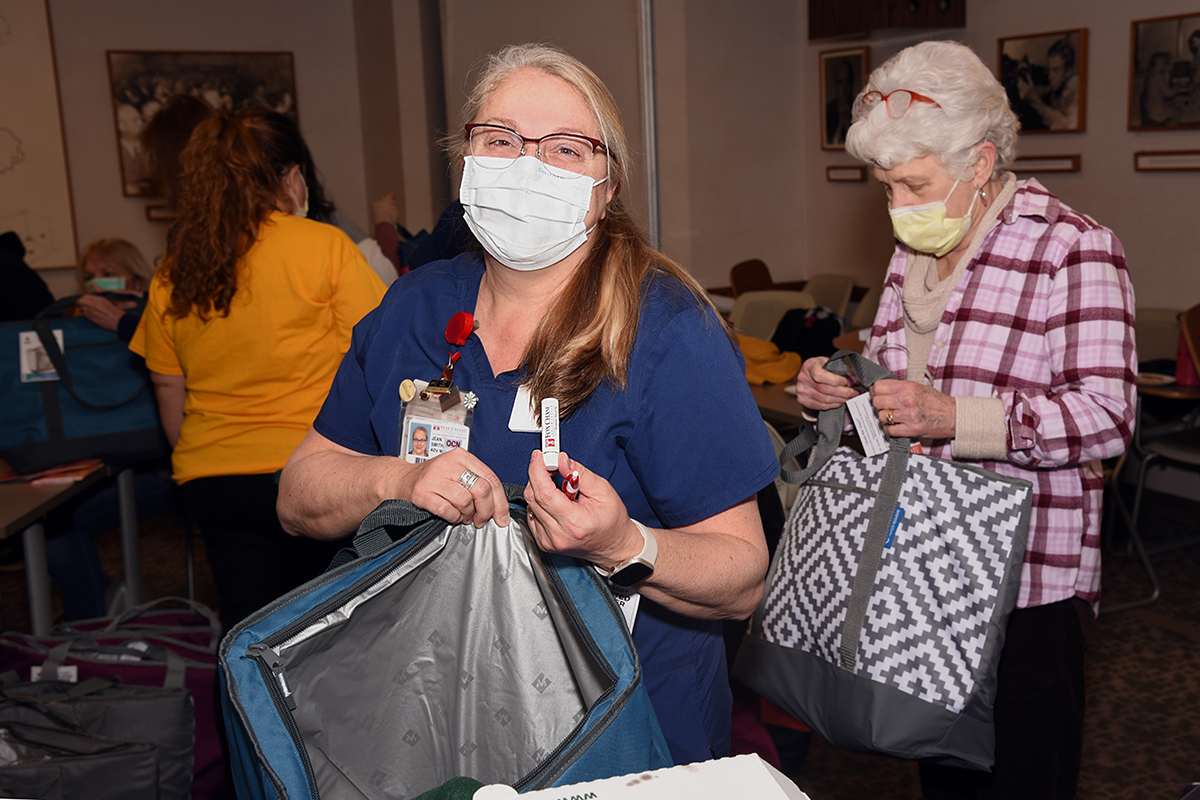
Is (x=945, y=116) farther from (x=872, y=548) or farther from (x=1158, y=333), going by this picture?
(x=1158, y=333)

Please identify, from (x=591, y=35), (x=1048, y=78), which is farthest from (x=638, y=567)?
(x=1048, y=78)

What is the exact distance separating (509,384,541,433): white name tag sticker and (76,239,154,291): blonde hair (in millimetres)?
3600

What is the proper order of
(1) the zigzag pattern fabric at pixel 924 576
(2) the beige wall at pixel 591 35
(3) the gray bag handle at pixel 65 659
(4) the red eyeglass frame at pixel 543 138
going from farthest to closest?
(2) the beige wall at pixel 591 35 < (3) the gray bag handle at pixel 65 659 < (1) the zigzag pattern fabric at pixel 924 576 < (4) the red eyeglass frame at pixel 543 138

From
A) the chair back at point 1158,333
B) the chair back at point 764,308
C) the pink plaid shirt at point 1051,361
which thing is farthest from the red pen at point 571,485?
the chair back at point 764,308

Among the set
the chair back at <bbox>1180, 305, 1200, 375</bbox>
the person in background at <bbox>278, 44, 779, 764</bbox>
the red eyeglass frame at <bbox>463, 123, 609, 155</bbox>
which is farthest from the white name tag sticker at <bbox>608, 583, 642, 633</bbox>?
the chair back at <bbox>1180, 305, 1200, 375</bbox>

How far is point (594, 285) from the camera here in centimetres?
123

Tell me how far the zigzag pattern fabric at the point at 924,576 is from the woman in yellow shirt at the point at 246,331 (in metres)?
1.25

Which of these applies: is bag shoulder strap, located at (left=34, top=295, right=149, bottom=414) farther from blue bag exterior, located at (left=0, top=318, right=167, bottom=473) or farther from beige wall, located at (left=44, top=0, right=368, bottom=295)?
beige wall, located at (left=44, top=0, right=368, bottom=295)

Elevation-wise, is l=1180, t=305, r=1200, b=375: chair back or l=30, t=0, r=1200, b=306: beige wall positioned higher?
l=30, t=0, r=1200, b=306: beige wall

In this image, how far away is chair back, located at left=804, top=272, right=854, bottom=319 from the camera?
6.20 m

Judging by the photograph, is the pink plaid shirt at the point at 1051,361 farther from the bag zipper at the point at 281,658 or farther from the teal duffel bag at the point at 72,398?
the teal duffel bag at the point at 72,398

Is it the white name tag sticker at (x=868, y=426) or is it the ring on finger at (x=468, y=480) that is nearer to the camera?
the ring on finger at (x=468, y=480)

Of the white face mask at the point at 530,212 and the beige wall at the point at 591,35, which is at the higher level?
the beige wall at the point at 591,35

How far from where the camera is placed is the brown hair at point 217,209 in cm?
220
